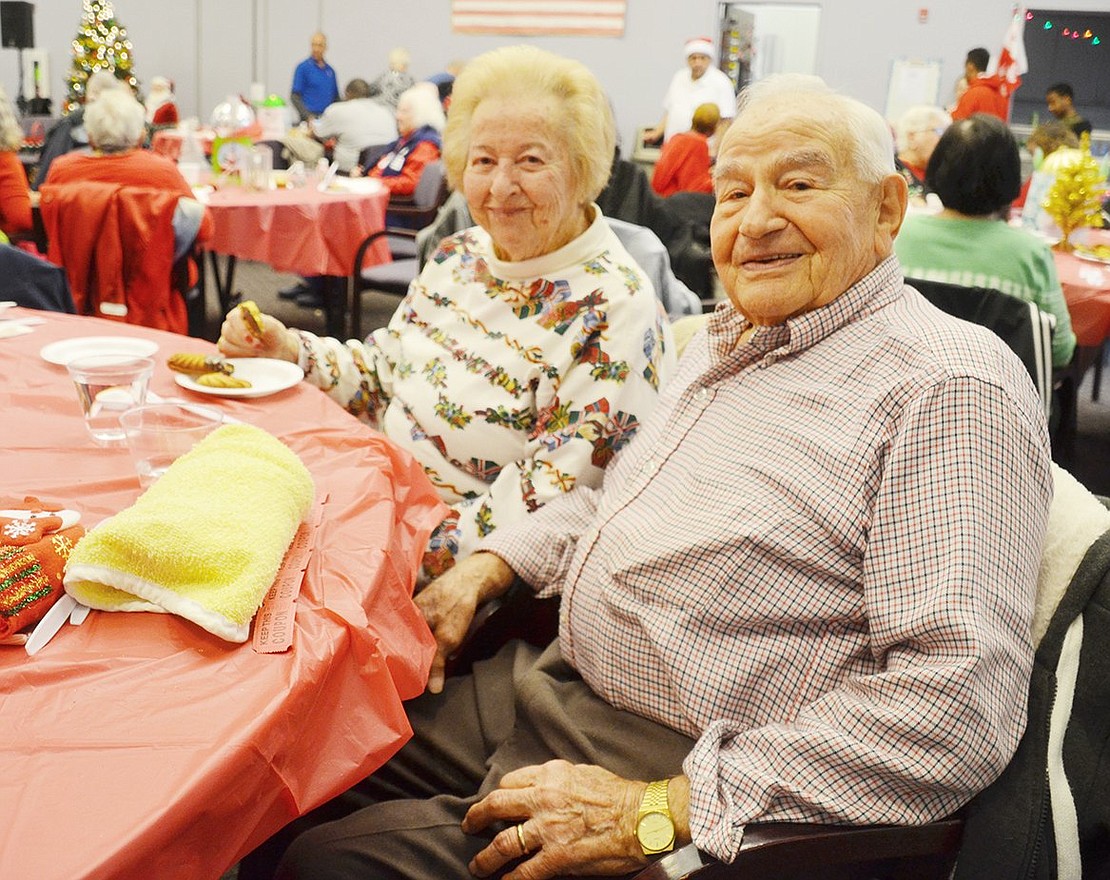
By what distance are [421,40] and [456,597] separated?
38.5 ft

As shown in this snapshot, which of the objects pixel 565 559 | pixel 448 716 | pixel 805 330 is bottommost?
pixel 448 716

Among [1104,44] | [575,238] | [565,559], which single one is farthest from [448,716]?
[1104,44]

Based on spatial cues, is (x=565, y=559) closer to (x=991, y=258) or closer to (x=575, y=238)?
(x=575, y=238)

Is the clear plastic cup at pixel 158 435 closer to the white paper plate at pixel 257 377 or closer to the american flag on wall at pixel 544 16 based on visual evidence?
the white paper plate at pixel 257 377

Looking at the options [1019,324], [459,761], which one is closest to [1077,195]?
[1019,324]

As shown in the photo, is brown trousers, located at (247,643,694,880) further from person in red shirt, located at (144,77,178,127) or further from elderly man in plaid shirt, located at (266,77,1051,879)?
person in red shirt, located at (144,77,178,127)

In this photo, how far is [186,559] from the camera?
38.9 inches

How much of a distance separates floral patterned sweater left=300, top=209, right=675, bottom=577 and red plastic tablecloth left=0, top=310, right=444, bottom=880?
0.40 m

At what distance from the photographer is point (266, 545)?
41.6 inches

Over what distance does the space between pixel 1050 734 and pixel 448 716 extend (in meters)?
0.80

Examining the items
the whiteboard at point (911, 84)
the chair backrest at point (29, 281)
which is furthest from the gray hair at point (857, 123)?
the whiteboard at point (911, 84)

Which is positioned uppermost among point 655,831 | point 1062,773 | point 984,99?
point 984,99

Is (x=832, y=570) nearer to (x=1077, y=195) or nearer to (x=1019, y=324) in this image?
(x=1019, y=324)

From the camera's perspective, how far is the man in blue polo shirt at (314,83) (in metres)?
11.5
